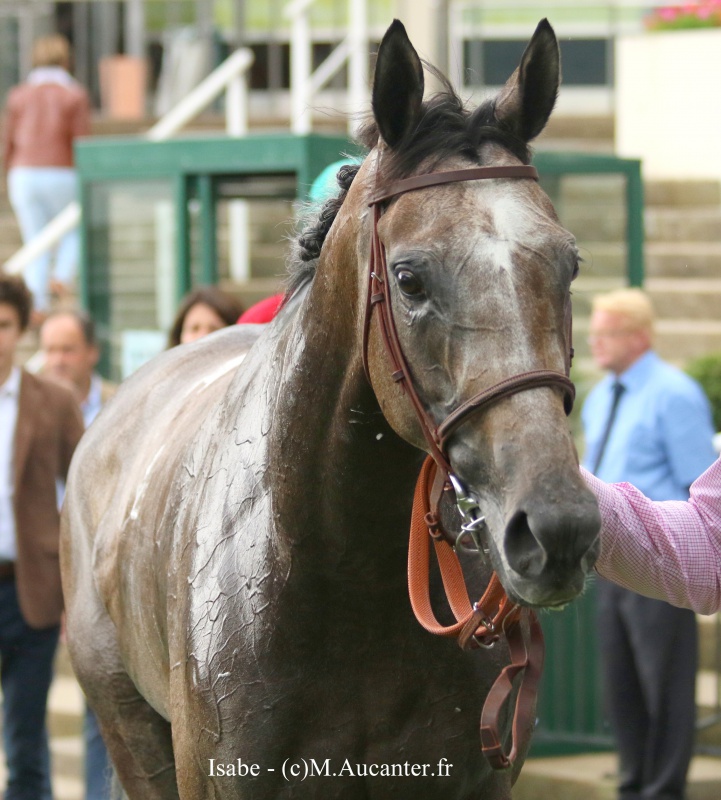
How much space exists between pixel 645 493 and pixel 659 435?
25 centimetres

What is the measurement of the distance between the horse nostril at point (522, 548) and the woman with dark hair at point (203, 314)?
3.64 meters

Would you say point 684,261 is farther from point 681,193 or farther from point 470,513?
point 470,513

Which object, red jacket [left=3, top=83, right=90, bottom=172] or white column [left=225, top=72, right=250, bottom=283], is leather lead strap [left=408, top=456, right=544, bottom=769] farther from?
red jacket [left=3, top=83, right=90, bottom=172]

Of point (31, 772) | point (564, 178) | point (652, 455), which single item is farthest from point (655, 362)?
point (31, 772)

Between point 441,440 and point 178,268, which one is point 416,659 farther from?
point 178,268

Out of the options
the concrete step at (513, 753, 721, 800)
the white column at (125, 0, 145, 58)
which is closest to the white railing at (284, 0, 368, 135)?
the white column at (125, 0, 145, 58)

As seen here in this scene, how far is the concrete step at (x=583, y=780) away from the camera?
6.28 meters

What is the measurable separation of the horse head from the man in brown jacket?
10.6ft

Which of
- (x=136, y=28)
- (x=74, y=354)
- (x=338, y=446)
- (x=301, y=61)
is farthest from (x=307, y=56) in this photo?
(x=338, y=446)

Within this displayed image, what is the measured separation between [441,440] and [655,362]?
12.0ft

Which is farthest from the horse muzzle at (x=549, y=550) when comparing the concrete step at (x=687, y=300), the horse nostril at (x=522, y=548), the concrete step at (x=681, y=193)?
the concrete step at (x=681, y=193)

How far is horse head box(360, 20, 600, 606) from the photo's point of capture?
228 cm

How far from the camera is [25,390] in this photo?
227 inches

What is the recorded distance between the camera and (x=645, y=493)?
573 cm
